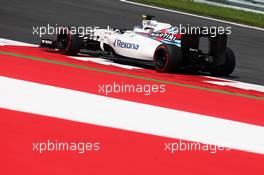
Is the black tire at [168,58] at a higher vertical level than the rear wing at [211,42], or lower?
lower

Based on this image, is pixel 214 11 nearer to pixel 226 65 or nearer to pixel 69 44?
pixel 226 65

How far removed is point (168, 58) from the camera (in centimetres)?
980

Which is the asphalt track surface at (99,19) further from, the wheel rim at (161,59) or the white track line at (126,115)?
the white track line at (126,115)

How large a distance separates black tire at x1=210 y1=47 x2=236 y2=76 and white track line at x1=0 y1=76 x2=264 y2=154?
406 cm

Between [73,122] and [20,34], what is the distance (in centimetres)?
818

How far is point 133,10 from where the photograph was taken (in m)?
19.4

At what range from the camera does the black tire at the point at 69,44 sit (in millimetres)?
10875

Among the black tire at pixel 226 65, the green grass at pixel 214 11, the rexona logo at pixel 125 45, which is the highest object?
the green grass at pixel 214 11

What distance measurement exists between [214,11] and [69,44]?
10456 millimetres

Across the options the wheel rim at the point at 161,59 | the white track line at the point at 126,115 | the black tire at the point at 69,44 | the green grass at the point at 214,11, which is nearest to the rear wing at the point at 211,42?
the wheel rim at the point at 161,59

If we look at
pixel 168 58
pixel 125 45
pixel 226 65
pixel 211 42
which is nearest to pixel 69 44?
pixel 125 45

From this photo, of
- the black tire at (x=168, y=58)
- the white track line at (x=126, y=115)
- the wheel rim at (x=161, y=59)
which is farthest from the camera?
the wheel rim at (x=161, y=59)

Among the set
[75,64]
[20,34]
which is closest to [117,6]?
[20,34]

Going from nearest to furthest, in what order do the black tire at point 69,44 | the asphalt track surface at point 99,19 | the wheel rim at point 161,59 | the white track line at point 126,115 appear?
the white track line at point 126,115 < the wheel rim at point 161,59 < the black tire at point 69,44 < the asphalt track surface at point 99,19
